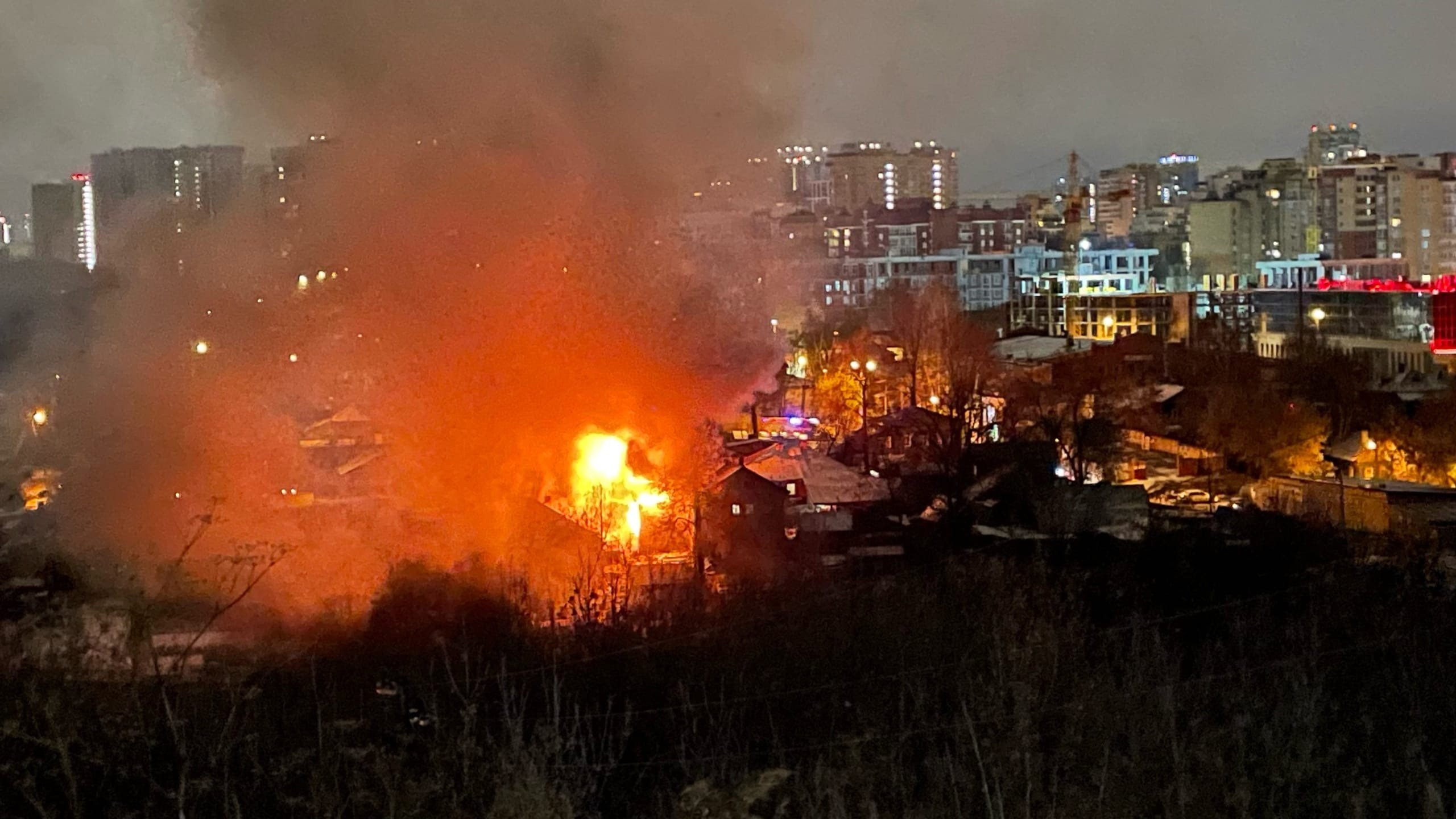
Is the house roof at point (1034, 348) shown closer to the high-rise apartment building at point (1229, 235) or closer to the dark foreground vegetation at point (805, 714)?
the dark foreground vegetation at point (805, 714)

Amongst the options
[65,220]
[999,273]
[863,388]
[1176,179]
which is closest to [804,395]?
[863,388]

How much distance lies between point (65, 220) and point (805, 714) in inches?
512

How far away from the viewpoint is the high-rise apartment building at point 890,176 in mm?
48031

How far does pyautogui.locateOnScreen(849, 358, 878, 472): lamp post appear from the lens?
19.1 m

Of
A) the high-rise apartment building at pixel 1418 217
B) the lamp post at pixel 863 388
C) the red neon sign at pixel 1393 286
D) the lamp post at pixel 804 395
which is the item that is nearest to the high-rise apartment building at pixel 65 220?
the lamp post at pixel 863 388

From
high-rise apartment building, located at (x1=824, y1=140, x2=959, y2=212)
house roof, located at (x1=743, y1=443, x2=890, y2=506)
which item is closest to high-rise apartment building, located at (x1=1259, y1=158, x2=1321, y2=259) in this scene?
high-rise apartment building, located at (x1=824, y1=140, x2=959, y2=212)

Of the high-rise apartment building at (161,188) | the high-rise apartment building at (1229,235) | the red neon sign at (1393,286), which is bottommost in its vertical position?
the red neon sign at (1393,286)

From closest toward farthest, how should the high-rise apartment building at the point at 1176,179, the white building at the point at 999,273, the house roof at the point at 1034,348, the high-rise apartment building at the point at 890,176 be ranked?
the house roof at the point at 1034,348, the white building at the point at 999,273, the high-rise apartment building at the point at 890,176, the high-rise apartment building at the point at 1176,179

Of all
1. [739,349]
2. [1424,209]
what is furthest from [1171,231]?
[739,349]

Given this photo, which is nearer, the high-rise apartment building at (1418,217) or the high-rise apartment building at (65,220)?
the high-rise apartment building at (65,220)

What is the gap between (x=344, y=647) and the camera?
821cm

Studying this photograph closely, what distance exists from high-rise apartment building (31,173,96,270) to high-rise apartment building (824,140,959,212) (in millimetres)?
26461

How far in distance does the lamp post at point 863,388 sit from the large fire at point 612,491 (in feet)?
18.9

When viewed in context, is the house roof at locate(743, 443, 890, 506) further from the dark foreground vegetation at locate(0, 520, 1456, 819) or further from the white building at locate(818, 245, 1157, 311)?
the white building at locate(818, 245, 1157, 311)
